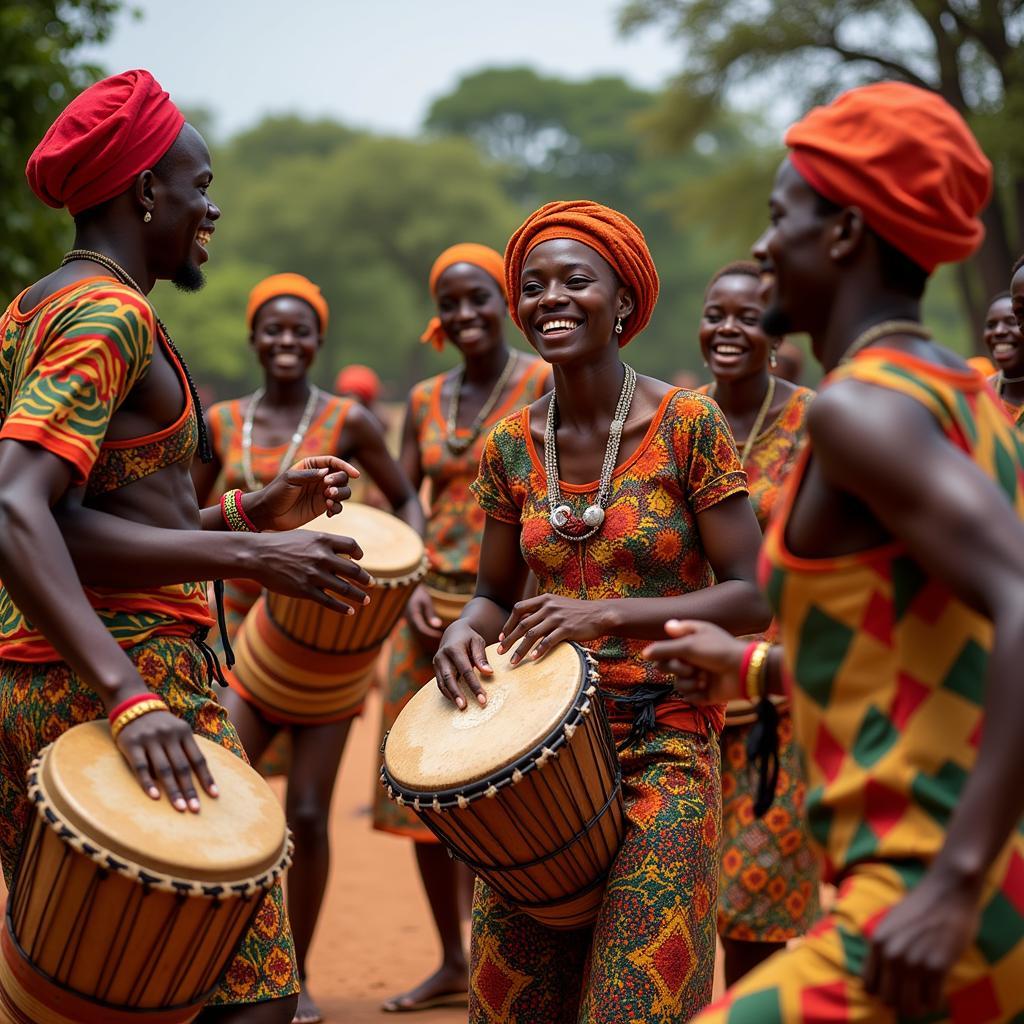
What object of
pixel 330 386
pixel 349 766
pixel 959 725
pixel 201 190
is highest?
pixel 959 725

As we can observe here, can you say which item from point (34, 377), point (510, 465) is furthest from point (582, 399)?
point (34, 377)

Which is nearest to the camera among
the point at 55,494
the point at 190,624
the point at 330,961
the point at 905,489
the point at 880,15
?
the point at 905,489

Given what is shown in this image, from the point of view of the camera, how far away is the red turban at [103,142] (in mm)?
3613

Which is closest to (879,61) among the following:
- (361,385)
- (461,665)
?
(361,385)

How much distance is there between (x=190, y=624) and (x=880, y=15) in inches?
1103

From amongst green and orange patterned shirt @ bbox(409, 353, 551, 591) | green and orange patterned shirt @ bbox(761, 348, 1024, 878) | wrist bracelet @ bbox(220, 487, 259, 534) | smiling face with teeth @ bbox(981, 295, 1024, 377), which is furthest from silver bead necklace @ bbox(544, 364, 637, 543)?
green and orange patterned shirt @ bbox(409, 353, 551, 591)

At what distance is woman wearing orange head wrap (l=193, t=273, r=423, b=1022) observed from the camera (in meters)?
6.25

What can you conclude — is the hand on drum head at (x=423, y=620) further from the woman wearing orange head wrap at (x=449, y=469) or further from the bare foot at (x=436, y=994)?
the bare foot at (x=436, y=994)

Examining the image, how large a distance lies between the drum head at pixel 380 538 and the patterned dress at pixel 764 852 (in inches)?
53.5

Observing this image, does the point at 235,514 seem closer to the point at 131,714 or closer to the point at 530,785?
the point at 131,714

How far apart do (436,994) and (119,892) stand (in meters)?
3.66

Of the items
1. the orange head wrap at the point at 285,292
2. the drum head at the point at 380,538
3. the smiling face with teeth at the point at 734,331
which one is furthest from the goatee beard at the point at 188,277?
the orange head wrap at the point at 285,292

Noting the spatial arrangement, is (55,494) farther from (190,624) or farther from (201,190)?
(201,190)

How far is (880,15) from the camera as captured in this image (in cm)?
2903
